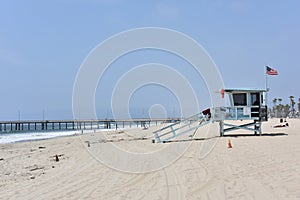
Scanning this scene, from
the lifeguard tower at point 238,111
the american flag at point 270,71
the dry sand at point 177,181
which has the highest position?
the american flag at point 270,71

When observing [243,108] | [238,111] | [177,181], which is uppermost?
[243,108]

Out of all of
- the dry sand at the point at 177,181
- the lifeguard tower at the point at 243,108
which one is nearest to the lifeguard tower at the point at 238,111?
the lifeguard tower at the point at 243,108

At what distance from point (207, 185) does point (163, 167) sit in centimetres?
318

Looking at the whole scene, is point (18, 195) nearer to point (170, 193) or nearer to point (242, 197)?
point (170, 193)

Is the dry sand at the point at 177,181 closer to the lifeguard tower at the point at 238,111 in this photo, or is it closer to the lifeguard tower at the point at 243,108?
the lifeguard tower at the point at 238,111

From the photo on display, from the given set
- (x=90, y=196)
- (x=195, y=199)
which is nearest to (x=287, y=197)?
(x=195, y=199)

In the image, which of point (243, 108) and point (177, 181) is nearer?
point (177, 181)

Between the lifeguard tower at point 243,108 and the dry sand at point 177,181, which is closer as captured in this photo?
the dry sand at point 177,181

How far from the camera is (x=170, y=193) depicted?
22.4 feet

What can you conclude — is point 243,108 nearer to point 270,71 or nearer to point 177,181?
point 270,71

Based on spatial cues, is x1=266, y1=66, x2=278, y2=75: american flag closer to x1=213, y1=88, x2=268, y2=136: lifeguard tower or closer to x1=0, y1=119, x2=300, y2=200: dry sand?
x1=213, y1=88, x2=268, y2=136: lifeguard tower

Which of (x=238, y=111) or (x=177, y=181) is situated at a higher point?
(x=238, y=111)

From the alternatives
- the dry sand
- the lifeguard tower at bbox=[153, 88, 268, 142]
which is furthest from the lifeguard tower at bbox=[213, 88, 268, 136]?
the dry sand

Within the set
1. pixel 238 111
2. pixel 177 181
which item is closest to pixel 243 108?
pixel 238 111
